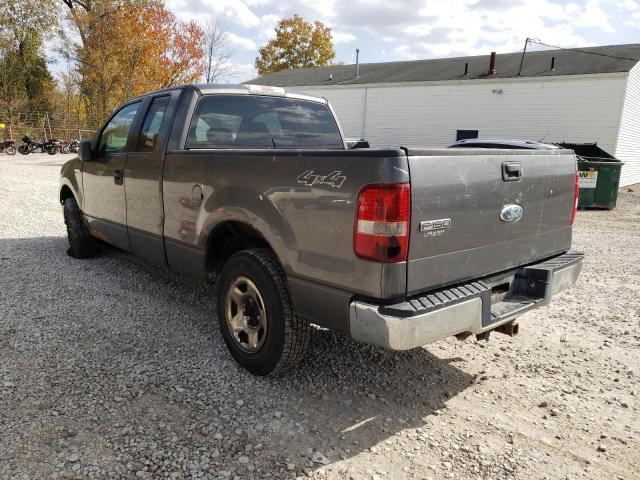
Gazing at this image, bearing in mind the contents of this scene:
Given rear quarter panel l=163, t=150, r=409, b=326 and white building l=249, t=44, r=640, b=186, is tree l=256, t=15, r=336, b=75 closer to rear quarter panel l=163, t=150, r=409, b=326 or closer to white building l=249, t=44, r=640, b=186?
white building l=249, t=44, r=640, b=186

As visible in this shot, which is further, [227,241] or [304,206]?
[227,241]

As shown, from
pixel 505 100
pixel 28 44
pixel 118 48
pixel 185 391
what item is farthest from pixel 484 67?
pixel 28 44

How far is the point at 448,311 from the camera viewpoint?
2.59 m

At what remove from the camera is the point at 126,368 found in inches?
133

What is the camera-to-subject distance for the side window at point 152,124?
4.20 meters

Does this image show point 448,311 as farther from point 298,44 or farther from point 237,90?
point 298,44

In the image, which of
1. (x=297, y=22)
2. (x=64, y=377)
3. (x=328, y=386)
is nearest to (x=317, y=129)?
(x=328, y=386)

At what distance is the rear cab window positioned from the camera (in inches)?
158

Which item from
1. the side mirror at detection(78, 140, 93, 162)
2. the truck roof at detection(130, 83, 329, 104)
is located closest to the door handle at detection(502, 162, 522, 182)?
the truck roof at detection(130, 83, 329, 104)

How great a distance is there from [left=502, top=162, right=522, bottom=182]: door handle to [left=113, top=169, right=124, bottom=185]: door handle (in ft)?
11.1

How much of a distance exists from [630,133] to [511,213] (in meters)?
20.9

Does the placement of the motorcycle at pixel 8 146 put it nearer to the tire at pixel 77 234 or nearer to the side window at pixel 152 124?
the tire at pixel 77 234

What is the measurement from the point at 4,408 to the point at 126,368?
28.9 inches

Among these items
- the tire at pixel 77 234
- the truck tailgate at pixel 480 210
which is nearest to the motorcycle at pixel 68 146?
the tire at pixel 77 234
